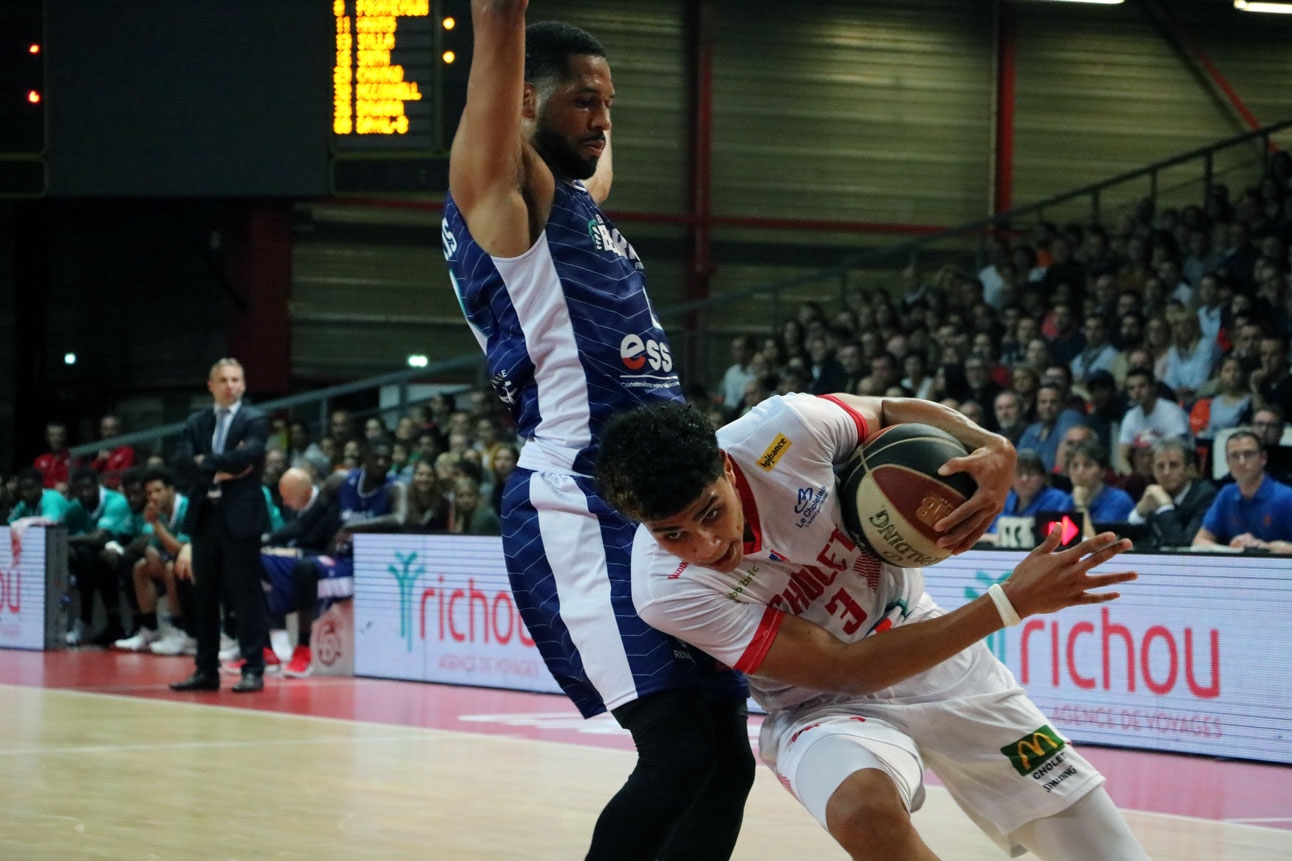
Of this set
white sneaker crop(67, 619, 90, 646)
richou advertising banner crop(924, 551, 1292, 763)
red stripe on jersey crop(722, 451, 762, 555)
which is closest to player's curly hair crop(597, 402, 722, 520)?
red stripe on jersey crop(722, 451, 762, 555)

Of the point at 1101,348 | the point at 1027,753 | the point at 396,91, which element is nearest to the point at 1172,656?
the point at 1027,753

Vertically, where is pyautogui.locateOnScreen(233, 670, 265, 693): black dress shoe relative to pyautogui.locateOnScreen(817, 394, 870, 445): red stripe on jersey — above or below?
below

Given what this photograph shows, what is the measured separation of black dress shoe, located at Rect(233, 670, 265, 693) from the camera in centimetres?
977

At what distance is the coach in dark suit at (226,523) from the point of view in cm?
968

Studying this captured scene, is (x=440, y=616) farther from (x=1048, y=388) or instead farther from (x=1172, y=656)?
(x=1172, y=656)

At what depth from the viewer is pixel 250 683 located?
385 inches

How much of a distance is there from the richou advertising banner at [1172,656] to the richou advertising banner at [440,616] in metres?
2.86

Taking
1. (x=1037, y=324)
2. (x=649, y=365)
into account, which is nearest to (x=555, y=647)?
(x=649, y=365)

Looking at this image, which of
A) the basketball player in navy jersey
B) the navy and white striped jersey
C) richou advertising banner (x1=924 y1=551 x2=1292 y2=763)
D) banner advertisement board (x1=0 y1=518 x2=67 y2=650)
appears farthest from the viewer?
banner advertisement board (x1=0 y1=518 x2=67 y2=650)

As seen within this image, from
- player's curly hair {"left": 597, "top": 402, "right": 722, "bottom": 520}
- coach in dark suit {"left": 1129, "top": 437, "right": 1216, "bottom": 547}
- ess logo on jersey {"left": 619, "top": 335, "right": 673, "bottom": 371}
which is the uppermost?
ess logo on jersey {"left": 619, "top": 335, "right": 673, "bottom": 371}

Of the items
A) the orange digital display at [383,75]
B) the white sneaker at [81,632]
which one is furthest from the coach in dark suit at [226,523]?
the white sneaker at [81,632]

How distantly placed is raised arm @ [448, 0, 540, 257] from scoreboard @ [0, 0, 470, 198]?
889 cm

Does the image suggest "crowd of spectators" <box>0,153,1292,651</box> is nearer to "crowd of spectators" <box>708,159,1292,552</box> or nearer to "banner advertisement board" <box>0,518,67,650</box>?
"crowd of spectators" <box>708,159,1292,552</box>

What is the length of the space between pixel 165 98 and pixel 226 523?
501cm
